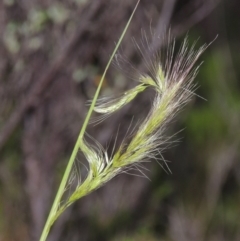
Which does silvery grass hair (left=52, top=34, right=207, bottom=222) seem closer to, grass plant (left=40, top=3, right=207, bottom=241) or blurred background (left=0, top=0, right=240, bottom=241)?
grass plant (left=40, top=3, right=207, bottom=241)

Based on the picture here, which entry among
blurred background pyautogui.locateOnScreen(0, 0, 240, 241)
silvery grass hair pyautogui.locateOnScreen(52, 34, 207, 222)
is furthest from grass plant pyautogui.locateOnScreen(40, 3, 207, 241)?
blurred background pyautogui.locateOnScreen(0, 0, 240, 241)

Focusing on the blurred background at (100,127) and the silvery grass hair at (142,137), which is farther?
the blurred background at (100,127)

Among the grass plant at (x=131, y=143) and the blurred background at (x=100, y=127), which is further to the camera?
the blurred background at (x=100, y=127)

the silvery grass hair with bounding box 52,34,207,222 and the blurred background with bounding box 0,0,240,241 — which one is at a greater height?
the silvery grass hair with bounding box 52,34,207,222

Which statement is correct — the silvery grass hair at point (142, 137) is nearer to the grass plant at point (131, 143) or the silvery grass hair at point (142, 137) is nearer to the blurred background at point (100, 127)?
the grass plant at point (131, 143)

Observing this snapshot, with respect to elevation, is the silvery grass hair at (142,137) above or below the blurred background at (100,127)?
above

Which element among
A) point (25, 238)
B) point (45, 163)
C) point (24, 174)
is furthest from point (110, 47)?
point (25, 238)

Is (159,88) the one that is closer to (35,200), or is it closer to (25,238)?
(35,200)

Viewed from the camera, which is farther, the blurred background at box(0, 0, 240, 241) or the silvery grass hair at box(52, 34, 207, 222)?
the blurred background at box(0, 0, 240, 241)

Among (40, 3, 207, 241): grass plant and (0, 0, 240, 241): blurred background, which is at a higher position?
(40, 3, 207, 241): grass plant

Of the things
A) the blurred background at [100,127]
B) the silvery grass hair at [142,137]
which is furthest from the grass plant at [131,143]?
the blurred background at [100,127]

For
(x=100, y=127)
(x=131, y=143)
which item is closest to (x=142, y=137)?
(x=131, y=143)
